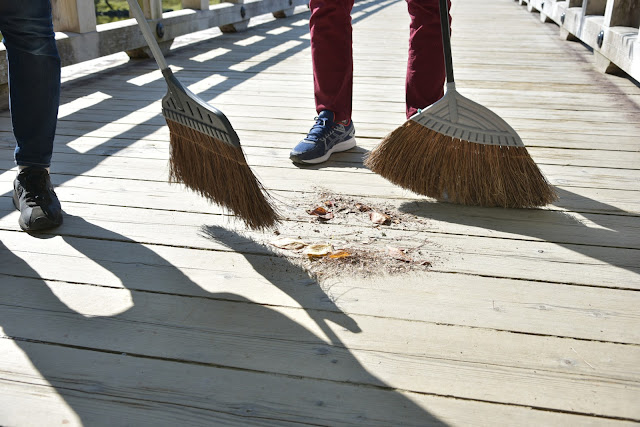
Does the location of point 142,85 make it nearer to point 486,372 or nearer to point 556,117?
point 556,117

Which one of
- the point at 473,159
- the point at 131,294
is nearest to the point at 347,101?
the point at 473,159

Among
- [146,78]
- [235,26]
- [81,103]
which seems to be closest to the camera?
[81,103]

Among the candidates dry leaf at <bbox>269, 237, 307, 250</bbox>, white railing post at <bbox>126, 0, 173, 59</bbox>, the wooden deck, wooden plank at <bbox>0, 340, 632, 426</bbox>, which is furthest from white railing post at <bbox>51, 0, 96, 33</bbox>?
wooden plank at <bbox>0, 340, 632, 426</bbox>

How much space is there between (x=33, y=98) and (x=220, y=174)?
511 millimetres

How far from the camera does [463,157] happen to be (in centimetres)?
174

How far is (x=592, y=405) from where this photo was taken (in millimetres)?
1003

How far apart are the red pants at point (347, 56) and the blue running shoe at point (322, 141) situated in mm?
35

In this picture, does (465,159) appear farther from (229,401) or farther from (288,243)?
(229,401)

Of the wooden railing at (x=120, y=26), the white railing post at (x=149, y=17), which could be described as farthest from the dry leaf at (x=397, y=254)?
the white railing post at (x=149, y=17)

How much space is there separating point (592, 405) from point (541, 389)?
8 cm

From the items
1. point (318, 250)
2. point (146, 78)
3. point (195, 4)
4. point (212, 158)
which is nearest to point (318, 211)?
point (318, 250)

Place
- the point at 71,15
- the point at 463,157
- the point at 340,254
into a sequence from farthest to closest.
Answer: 1. the point at 71,15
2. the point at 463,157
3. the point at 340,254

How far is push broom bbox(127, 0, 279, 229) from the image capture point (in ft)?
4.86

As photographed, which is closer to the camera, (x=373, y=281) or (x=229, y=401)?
(x=229, y=401)
